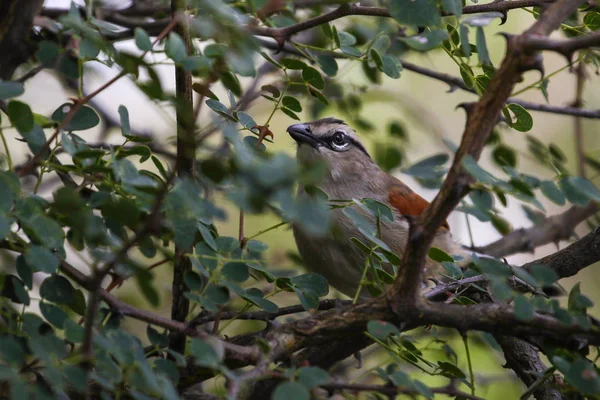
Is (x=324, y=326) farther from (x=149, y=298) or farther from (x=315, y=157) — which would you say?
(x=315, y=157)

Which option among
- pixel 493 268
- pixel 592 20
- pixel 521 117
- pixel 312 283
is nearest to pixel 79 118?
pixel 312 283

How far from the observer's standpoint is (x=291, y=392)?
5.96 ft

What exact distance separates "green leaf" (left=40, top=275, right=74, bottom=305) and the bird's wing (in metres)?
3.22

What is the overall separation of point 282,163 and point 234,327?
4.35 m

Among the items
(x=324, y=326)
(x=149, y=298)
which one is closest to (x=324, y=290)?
(x=324, y=326)

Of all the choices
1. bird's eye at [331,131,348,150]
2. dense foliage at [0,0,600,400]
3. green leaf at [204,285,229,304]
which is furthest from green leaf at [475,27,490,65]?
bird's eye at [331,131,348,150]

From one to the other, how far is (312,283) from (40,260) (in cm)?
102

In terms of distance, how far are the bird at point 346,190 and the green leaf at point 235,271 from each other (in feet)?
6.72

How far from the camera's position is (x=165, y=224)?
6.68 feet

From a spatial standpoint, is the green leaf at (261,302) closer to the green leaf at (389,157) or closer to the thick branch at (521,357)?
the thick branch at (521,357)

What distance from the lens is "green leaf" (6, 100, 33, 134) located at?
2104 millimetres

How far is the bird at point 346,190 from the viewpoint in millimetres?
4535

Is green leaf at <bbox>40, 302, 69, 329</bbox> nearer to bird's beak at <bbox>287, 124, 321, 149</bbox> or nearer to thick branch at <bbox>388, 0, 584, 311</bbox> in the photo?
thick branch at <bbox>388, 0, 584, 311</bbox>

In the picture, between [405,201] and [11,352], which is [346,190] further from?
[11,352]
